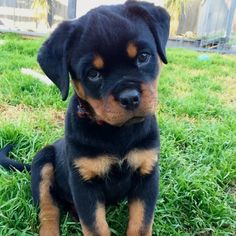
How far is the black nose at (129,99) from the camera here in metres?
1.96

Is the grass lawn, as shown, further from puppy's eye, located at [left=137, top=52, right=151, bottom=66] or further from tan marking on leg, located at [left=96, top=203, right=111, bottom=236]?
puppy's eye, located at [left=137, top=52, right=151, bottom=66]

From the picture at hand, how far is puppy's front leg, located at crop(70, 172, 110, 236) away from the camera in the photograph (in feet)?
7.28

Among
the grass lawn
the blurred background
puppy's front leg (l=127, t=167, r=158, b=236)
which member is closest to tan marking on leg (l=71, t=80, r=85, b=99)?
puppy's front leg (l=127, t=167, r=158, b=236)

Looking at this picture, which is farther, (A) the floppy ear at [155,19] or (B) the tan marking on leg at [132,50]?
(A) the floppy ear at [155,19]

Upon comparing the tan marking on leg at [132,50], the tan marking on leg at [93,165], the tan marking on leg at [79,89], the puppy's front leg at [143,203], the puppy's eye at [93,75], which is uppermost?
the tan marking on leg at [132,50]

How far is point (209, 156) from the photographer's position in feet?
10.9

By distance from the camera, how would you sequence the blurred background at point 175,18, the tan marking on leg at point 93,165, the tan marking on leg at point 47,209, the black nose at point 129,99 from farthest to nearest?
the blurred background at point 175,18 → the tan marking on leg at point 47,209 → the tan marking on leg at point 93,165 → the black nose at point 129,99

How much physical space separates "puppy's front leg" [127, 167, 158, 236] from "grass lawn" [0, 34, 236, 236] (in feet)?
0.78

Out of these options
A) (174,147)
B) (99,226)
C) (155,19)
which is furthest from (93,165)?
(174,147)

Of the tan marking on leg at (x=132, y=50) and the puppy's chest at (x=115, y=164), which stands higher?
the tan marking on leg at (x=132, y=50)

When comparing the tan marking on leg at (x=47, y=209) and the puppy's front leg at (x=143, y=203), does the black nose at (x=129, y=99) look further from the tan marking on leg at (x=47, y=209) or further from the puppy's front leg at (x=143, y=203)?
the tan marking on leg at (x=47, y=209)

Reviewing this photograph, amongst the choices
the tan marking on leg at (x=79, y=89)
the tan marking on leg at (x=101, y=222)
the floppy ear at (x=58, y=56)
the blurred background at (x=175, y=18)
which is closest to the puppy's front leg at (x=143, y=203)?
the tan marking on leg at (x=101, y=222)

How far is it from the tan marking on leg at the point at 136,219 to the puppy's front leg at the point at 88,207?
0.14m

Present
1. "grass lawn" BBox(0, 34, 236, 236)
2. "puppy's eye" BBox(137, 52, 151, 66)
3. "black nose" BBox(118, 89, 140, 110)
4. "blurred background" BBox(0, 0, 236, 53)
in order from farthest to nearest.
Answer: "blurred background" BBox(0, 0, 236, 53) < "grass lawn" BBox(0, 34, 236, 236) < "puppy's eye" BBox(137, 52, 151, 66) < "black nose" BBox(118, 89, 140, 110)
